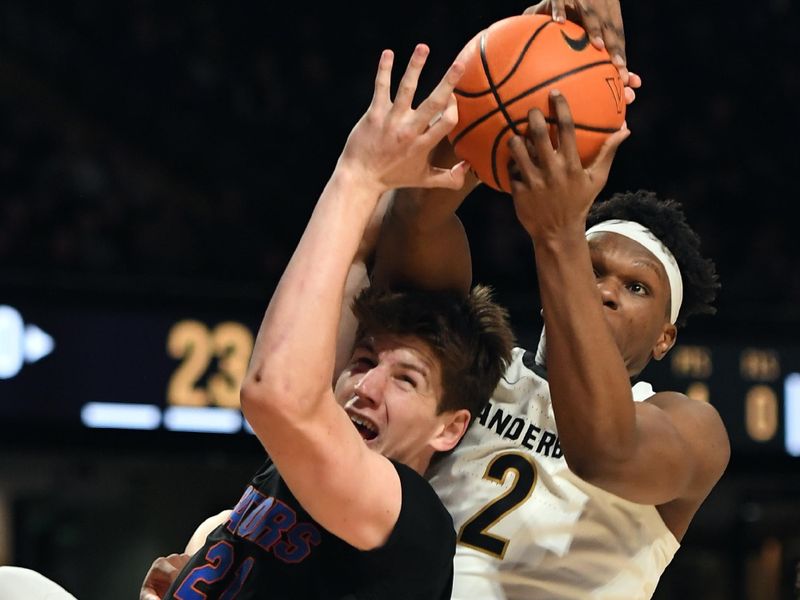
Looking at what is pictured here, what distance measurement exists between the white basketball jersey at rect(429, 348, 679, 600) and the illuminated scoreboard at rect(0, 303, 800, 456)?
3.51 m

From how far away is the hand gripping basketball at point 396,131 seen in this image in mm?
2342

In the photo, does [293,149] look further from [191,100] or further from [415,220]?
[415,220]

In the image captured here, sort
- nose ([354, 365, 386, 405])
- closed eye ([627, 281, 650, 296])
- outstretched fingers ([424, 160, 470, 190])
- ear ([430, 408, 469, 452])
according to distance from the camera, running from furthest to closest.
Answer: closed eye ([627, 281, 650, 296])
ear ([430, 408, 469, 452])
nose ([354, 365, 386, 405])
outstretched fingers ([424, 160, 470, 190])

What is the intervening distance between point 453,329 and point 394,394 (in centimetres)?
21

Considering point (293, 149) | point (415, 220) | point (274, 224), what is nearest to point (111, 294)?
point (274, 224)

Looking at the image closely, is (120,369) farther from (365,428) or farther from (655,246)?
(365,428)

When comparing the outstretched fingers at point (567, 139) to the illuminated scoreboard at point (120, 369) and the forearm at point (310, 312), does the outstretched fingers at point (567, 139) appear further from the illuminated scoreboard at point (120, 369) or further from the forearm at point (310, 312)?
the illuminated scoreboard at point (120, 369)

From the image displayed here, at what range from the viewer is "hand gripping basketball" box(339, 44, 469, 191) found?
7.68 feet

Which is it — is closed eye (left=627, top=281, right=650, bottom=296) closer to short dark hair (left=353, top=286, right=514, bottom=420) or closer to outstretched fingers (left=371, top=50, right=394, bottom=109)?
short dark hair (left=353, top=286, right=514, bottom=420)

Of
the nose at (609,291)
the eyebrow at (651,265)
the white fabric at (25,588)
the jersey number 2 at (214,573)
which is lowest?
the white fabric at (25,588)

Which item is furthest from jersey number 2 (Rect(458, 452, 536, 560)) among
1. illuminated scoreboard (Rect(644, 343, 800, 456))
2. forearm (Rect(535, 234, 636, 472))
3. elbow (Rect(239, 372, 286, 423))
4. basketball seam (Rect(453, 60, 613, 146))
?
illuminated scoreboard (Rect(644, 343, 800, 456))

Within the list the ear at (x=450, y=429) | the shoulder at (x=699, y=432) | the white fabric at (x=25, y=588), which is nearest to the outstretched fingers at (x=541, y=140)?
the ear at (x=450, y=429)

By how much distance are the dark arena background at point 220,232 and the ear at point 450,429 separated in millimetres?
3846

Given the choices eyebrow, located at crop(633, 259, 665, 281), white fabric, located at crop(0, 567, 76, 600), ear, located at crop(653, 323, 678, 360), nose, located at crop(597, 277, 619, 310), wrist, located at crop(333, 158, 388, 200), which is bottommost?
white fabric, located at crop(0, 567, 76, 600)
